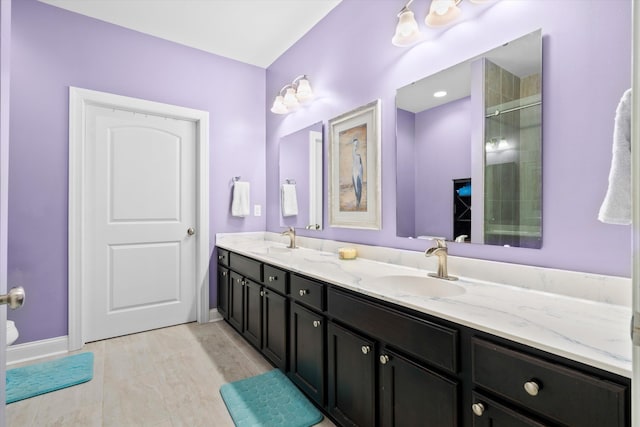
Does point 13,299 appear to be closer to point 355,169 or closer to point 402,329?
point 402,329

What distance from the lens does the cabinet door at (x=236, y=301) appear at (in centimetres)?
252

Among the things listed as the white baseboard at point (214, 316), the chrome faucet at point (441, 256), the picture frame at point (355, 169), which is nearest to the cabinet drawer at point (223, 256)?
the white baseboard at point (214, 316)

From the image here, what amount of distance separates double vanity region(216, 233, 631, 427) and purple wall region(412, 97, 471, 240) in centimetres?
22

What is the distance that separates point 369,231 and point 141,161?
2.15m

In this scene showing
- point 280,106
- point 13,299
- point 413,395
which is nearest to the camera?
point 13,299

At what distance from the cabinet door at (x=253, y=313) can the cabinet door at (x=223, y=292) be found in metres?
0.45

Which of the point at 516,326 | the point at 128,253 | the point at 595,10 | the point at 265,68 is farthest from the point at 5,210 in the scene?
the point at 265,68

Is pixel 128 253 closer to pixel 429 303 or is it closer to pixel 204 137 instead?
pixel 204 137

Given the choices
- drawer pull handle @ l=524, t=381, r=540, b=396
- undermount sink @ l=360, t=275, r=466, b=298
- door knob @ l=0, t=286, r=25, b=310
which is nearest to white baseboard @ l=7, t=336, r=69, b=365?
door knob @ l=0, t=286, r=25, b=310

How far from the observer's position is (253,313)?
2.31 metres

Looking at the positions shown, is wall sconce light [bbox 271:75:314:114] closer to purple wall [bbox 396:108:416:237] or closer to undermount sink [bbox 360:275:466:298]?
purple wall [bbox 396:108:416:237]

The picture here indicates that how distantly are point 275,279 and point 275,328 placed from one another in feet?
1.07

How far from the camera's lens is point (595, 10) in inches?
43.9

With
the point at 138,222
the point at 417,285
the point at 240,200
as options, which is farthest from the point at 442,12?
the point at 138,222
